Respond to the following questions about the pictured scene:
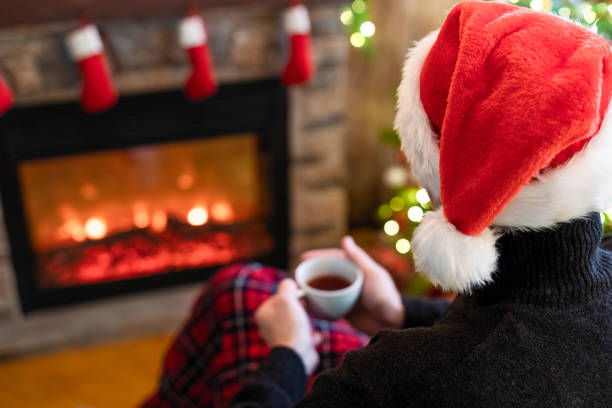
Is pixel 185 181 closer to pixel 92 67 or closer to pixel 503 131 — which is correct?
pixel 92 67

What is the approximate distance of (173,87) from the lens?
2.03 meters

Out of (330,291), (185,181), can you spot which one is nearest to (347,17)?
(185,181)

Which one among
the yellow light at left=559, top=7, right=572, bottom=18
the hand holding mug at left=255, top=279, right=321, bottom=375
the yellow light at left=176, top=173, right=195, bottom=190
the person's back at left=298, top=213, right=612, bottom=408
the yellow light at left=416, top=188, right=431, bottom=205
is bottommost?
the yellow light at left=176, top=173, right=195, bottom=190

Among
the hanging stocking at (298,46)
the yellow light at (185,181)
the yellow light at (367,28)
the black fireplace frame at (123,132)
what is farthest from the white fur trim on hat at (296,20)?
the yellow light at (185,181)

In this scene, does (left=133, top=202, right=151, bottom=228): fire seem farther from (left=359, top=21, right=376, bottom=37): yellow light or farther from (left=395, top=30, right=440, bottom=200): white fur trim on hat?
(left=395, top=30, right=440, bottom=200): white fur trim on hat

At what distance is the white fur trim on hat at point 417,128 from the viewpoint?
2.66ft

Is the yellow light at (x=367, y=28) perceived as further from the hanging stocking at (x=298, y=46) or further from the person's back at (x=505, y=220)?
the person's back at (x=505, y=220)

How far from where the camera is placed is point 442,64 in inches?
31.5

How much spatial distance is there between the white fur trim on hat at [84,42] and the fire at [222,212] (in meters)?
0.74

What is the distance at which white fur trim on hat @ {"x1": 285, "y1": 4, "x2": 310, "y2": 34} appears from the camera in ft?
6.35

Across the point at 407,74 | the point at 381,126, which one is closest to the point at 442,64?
the point at 407,74

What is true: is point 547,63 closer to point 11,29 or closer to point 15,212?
point 11,29

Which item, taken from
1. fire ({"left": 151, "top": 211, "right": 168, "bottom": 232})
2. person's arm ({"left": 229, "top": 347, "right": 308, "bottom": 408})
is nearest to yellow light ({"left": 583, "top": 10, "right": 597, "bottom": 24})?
person's arm ({"left": 229, "top": 347, "right": 308, "bottom": 408})

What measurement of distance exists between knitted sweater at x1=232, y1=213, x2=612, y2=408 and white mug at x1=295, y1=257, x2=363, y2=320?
0.27 m
